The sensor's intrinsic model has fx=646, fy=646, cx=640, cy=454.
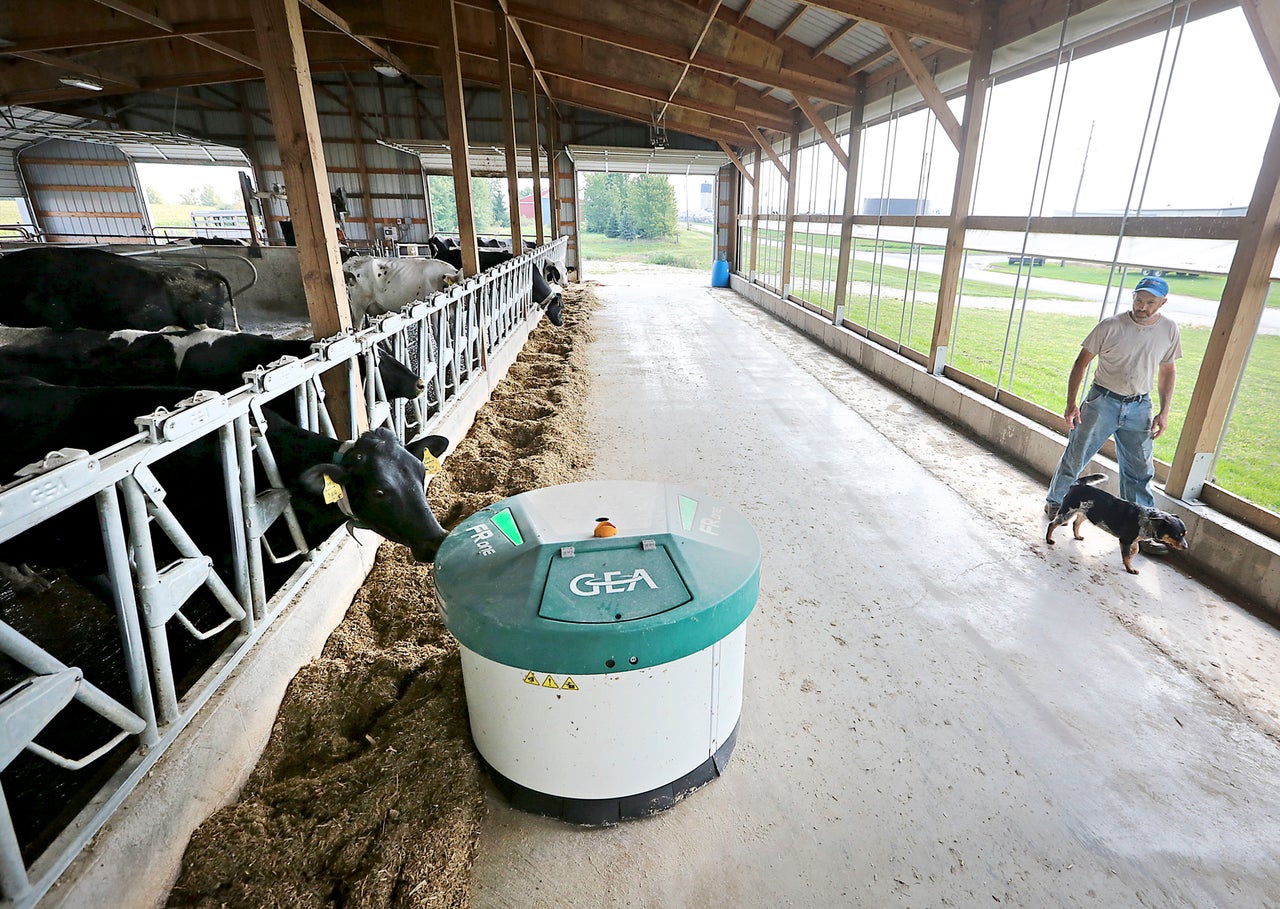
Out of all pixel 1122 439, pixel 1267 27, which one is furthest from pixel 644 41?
pixel 1122 439

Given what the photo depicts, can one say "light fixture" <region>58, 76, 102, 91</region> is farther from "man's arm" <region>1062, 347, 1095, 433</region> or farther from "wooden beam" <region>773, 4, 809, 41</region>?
"man's arm" <region>1062, 347, 1095, 433</region>

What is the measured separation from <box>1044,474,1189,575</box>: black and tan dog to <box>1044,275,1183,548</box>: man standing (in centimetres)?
39

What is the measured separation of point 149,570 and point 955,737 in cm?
291

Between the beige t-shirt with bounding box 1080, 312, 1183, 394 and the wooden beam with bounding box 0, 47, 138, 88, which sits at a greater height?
the wooden beam with bounding box 0, 47, 138, 88

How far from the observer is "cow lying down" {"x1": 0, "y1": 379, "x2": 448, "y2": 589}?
103 inches

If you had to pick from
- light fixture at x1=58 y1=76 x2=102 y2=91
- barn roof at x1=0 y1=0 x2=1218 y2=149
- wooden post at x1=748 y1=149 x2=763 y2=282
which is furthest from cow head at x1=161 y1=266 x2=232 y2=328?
wooden post at x1=748 y1=149 x2=763 y2=282

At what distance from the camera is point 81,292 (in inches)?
233

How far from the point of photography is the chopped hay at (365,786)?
1849mm

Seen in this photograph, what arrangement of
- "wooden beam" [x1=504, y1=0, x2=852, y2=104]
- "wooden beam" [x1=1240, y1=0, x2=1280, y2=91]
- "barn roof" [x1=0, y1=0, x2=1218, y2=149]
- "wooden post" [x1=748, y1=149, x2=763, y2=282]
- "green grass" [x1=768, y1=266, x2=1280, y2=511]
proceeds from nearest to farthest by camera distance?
1. "wooden beam" [x1=1240, y1=0, x2=1280, y2=91]
2. "barn roof" [x1=0, y1=0, x2=1218, y2=149]
3. "green grass" [x1=768, y1=266, x2=1280, y2=511]
4. "wooden beam" [x1=504, y1=0, x2=852, y2=104]
5. "wooden post" [x1=748, y1=149, x2=763, y2=282]

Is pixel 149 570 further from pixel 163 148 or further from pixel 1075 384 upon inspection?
pixel 163 148

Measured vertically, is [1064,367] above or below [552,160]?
below

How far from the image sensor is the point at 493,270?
7531 millimetres

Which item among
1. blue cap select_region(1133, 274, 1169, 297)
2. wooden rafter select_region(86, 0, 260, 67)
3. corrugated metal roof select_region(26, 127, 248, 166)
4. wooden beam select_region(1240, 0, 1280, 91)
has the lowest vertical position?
blue cap select_region(1133, 274, 1169, 297)

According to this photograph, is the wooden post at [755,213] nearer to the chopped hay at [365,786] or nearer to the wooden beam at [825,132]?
the wooden beam at [825,132]
